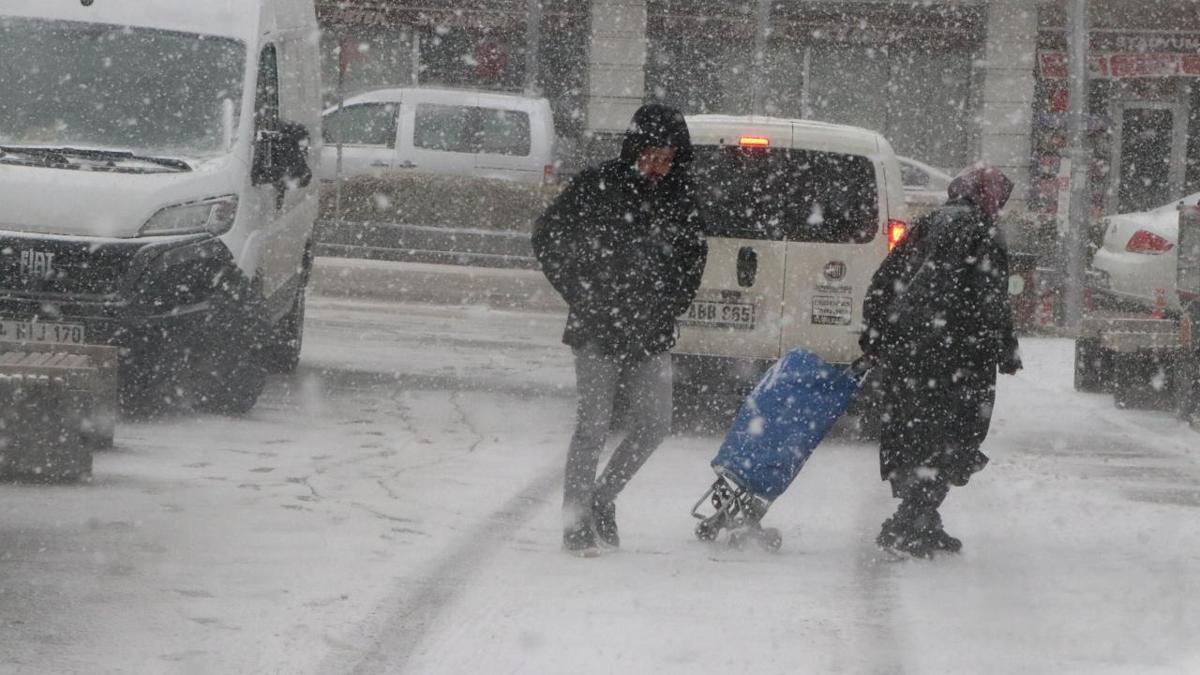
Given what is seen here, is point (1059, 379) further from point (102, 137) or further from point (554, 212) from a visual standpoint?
point (554, 212)

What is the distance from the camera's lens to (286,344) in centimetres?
1330

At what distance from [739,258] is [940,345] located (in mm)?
3170

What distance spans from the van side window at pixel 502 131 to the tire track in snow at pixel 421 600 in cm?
1707

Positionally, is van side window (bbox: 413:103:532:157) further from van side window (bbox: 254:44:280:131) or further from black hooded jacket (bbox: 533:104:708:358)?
black hooded jacket (bbox: 533:104:708:358)

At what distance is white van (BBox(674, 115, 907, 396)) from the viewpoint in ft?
36.3

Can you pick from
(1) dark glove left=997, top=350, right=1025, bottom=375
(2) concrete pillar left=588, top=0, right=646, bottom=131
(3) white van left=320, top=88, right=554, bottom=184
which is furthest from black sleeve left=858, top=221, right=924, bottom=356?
(2) concrete pillar left=588, top=0, right=646, bottom=131

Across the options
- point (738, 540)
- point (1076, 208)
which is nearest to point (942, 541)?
point (738, 540)

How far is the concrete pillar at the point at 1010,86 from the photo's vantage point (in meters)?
32.2

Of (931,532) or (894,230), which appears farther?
(894,230)

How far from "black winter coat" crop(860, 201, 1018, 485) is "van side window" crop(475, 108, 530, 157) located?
18.0 metres

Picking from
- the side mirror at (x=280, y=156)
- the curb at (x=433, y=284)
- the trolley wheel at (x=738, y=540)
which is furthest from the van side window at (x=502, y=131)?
the trolley wheel at (x=738, y=540)

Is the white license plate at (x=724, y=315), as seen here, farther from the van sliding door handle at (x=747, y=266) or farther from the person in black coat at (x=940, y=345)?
the person in black coat at (x=940, y=345)

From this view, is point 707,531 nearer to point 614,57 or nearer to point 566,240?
point 566,240

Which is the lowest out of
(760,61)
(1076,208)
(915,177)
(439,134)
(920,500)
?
(920,500)
